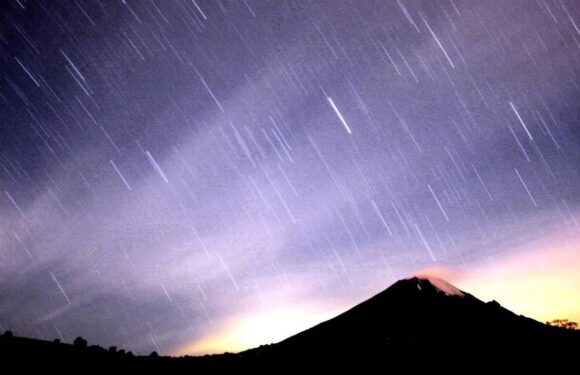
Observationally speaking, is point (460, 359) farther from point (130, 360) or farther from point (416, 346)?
point (130, 360)

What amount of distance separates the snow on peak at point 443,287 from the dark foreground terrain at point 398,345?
67 millimetres

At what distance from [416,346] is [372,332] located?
7.58 feet

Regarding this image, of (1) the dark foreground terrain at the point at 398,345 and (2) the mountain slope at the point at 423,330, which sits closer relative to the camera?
(1) the dark foreground terrain at the point at 398,345

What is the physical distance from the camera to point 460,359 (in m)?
11.4

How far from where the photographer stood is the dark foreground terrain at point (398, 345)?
37.8ft

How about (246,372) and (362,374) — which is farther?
(246,372)

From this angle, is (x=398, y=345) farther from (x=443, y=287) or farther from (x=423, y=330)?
(x=443, y=287)

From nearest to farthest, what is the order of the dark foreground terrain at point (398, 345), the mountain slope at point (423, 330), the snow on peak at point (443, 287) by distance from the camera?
the dark foreground terrain at point (398, 345), the mountain slope at point (423, 330), the snow on peak at point (443, 287)

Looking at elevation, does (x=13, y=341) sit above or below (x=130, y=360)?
above

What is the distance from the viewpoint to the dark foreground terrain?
11531 millimetres

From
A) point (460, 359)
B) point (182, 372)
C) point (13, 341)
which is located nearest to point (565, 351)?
point (460, 359)

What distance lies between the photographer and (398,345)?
41.3ft

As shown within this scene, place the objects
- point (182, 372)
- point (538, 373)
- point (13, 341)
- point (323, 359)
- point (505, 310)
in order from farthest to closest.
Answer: point (182, 372) → point (505, 310) → point (323, 359) → point (13, 341) → point (538, 373)

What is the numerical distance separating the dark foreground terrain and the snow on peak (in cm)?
7
